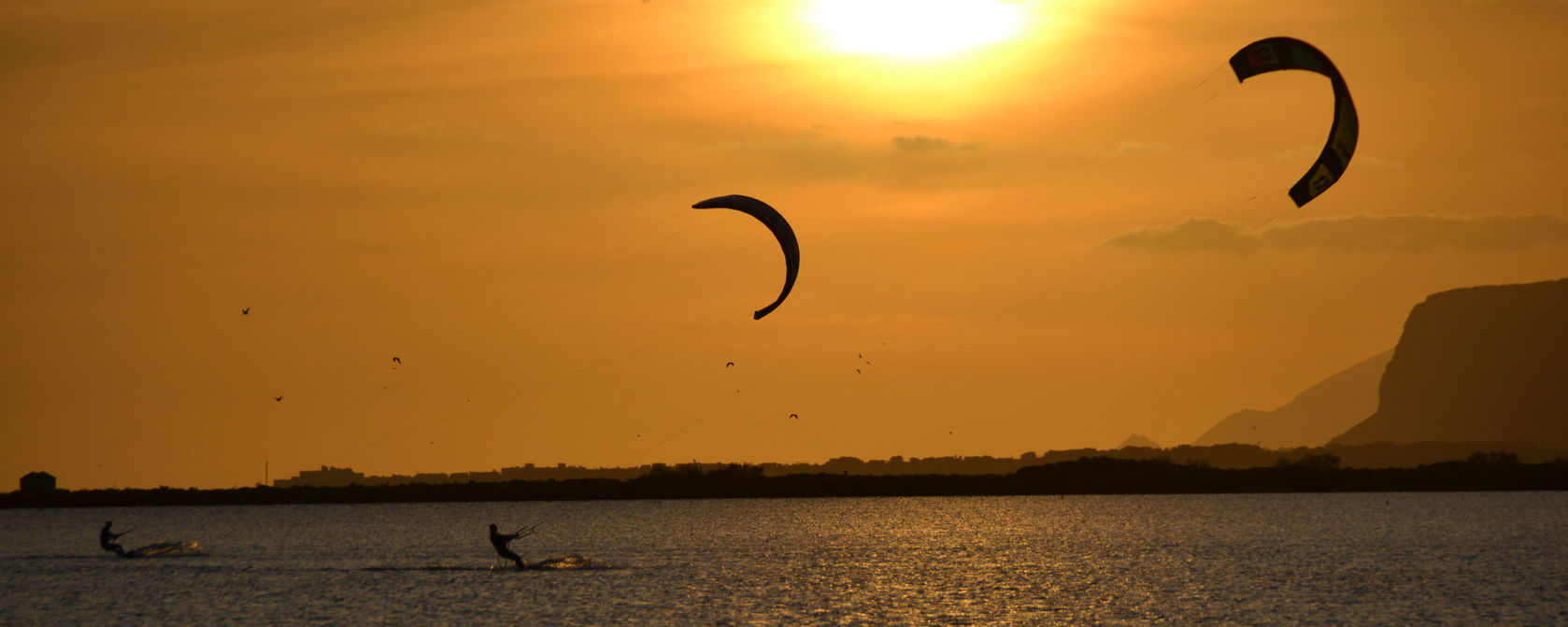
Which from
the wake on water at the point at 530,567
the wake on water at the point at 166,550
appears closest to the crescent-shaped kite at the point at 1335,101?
the wake on water at the point at 530,567

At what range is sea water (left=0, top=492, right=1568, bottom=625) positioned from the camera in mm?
45594

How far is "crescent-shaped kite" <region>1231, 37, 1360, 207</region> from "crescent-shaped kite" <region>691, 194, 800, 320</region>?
1250 centimetres

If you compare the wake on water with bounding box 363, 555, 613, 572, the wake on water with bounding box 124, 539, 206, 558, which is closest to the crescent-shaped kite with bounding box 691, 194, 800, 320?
the wake on water with bounding box 363, 555, 613, 572

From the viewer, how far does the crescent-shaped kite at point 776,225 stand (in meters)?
43.5

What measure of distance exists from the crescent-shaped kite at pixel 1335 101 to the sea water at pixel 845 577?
41.0ft

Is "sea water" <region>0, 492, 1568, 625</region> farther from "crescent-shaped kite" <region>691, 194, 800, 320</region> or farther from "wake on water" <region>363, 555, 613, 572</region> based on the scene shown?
"crescent-shaped kite" <region>691, 194, 800, 320</region>

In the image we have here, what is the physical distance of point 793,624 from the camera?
141ft

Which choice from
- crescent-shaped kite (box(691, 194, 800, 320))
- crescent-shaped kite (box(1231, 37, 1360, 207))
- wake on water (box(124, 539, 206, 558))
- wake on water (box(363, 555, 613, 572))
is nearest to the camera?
crescent-shaped kite (box(1231, 37, 1360, 207))

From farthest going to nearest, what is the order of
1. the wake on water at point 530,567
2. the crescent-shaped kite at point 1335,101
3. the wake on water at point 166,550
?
the wake on water at point 166,550 < the wake on water at point 530,567 < the crescent-shaped kite at point 1335,101

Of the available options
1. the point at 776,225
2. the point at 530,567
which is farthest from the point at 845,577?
the point at 776,225

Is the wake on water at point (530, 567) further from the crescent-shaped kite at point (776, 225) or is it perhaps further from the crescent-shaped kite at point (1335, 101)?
the crescent-shaped kite at point (1335, 101)

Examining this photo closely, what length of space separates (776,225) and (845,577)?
1904cm

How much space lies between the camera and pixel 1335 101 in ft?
117

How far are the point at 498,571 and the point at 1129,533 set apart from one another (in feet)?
154
